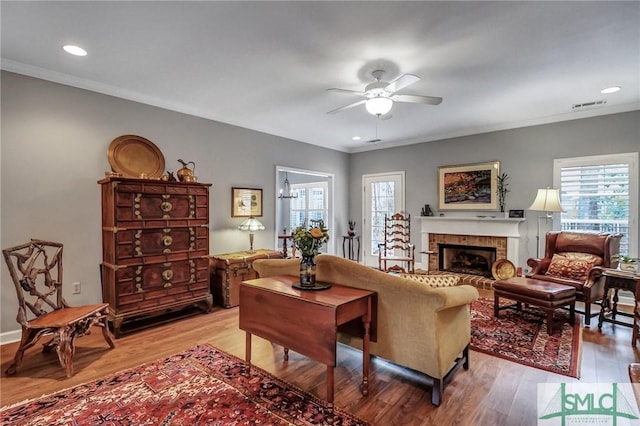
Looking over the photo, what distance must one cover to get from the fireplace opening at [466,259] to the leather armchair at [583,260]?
121 cm

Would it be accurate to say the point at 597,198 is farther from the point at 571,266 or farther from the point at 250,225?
the point at 250,225

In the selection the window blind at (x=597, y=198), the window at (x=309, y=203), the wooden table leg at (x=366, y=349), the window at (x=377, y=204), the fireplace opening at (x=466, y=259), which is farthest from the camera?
the window at (x=309, y=203)

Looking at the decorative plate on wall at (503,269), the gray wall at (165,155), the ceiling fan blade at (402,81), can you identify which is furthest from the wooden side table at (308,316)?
the decorative plate on wall at (503,269)

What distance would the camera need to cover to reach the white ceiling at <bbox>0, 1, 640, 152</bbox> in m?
2.18

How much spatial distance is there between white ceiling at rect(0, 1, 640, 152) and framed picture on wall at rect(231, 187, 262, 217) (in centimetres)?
126

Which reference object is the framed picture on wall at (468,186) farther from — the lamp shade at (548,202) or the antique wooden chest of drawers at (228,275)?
the antique wooden chest of drawers at (228,275)

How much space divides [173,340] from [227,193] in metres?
2.24

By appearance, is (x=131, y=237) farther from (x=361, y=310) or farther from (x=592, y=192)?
(x=592, y=192)

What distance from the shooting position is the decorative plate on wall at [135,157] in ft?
11.7

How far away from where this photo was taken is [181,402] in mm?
2061

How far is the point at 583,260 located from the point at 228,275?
442cm

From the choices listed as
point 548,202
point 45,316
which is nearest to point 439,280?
point 548,202

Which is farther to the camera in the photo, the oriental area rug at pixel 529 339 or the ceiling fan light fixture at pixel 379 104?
the ceiling fan light fixture at pixel 379 104

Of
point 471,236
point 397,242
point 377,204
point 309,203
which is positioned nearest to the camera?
point 471,236
